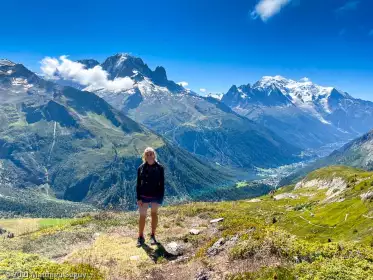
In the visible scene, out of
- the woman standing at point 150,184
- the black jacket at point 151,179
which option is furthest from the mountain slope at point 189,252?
the black jacket at point 151,179

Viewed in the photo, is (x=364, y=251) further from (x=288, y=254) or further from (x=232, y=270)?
(x=232, y=270)

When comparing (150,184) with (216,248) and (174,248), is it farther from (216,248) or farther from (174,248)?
(216,248)

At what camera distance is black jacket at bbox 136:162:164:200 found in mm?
28094

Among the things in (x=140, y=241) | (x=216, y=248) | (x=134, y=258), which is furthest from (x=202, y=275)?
(x=140, y=241)

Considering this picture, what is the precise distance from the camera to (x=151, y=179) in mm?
28188

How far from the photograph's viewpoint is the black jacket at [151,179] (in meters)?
28.1

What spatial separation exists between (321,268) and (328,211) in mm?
118405

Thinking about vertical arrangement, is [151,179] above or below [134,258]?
above

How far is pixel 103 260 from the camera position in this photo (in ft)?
82.2

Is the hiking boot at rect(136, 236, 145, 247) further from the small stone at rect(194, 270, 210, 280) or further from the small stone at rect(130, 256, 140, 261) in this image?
the small stone at rect(194, 270, 210, 280)

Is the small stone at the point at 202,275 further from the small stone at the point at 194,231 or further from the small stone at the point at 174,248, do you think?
the small stone at the point at 194,231

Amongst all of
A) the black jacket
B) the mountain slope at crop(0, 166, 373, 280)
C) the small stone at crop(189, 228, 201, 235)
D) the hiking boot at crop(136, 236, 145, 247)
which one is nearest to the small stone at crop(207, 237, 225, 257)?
the mountain slope at crop(0, 166, 373, 280)

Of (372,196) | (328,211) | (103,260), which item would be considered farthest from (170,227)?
(328,211)

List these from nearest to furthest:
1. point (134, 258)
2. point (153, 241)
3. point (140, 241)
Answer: point (134, 258) < point (140, 241) < point (153, 241)
